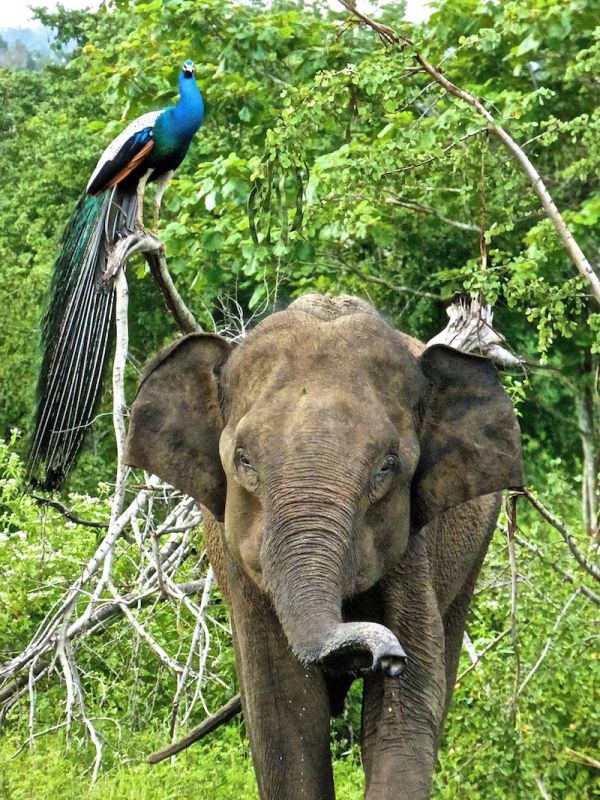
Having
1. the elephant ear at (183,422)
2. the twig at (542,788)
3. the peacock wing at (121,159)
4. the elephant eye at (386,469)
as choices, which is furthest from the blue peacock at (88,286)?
the elephant eye at (386,469)

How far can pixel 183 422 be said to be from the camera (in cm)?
461

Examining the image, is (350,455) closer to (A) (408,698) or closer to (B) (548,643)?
(A) (408,698)

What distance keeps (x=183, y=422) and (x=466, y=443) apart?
2.92 ft

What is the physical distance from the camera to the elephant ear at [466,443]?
14.9ft

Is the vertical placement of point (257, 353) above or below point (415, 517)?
above

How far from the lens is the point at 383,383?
4359 mm

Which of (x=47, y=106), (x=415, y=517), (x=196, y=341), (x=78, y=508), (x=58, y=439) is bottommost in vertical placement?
(x=47, y=106)

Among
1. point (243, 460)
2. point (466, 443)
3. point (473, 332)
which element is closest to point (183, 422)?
point (243, 460)

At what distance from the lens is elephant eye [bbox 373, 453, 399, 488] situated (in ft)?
13.5

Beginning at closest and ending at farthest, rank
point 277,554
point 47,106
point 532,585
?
point 277,554 → point 532,585 → point 47,106

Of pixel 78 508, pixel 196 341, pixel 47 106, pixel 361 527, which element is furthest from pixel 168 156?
pixel 47 106

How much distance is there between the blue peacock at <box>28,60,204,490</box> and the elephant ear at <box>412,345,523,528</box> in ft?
9.82

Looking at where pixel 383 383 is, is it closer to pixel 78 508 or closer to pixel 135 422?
pixel 135 422

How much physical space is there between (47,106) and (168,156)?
15.9 m
